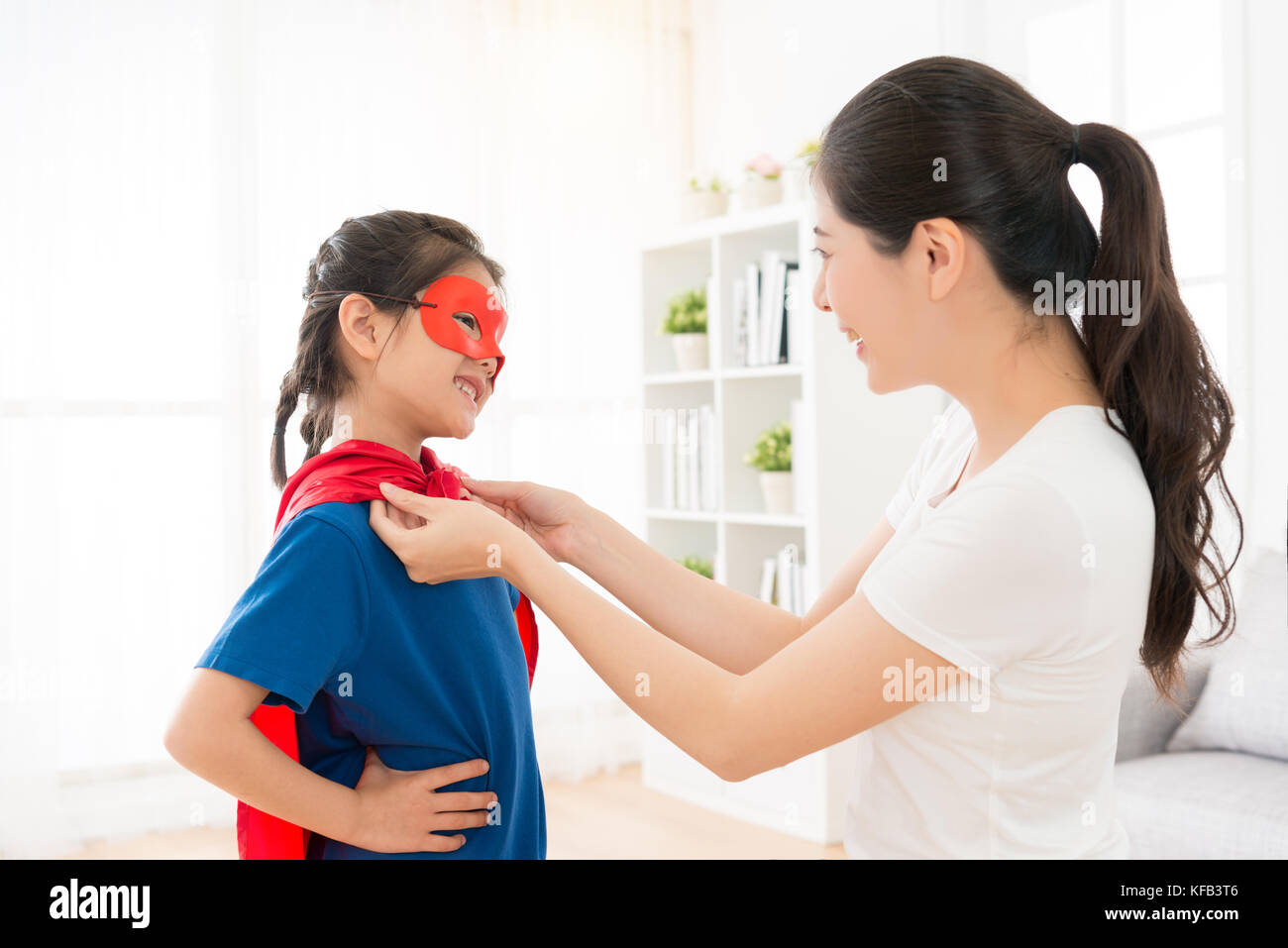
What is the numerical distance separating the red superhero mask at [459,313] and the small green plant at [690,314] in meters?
2.55

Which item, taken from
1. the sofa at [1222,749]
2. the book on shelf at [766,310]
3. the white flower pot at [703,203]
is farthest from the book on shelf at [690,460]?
the sofa at [1222,749]

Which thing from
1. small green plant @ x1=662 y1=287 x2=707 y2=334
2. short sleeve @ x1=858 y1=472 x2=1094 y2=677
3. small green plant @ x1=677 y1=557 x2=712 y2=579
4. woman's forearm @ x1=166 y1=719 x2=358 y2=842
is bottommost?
small green plant @ x1=677 y1=557 x2=712 y2=579

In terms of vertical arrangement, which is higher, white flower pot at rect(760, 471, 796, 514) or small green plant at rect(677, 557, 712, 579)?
white flower pot at rect(760, 471, 796, 514)

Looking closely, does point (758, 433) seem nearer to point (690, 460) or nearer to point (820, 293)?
point (690, 460)

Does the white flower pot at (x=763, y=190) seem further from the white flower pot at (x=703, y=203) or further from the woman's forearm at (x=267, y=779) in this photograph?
the woman's forearm at (x=267, y=779)

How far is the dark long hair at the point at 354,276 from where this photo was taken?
4.66ft

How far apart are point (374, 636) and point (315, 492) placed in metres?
0.18

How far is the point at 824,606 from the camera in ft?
4.92

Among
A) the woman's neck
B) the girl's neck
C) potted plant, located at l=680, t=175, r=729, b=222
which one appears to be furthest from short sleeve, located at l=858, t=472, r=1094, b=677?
potted plant, located at l=680, t=175, r=729, b=222

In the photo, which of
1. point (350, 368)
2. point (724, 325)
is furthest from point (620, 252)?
point (350, 368)

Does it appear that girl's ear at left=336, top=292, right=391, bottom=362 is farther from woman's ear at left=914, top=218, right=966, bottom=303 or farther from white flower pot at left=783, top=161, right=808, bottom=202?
white flower pot at left=783, top=161, right=808, bottom=202

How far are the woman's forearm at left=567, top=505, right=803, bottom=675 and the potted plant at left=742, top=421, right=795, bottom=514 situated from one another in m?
2.06

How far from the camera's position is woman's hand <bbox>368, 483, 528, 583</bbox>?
3.91ft
